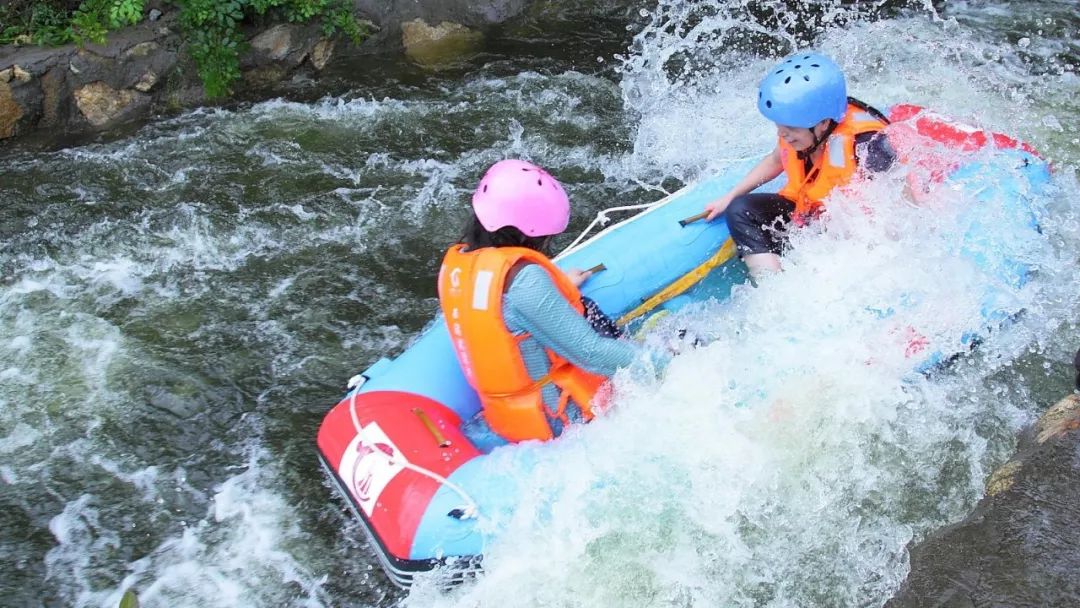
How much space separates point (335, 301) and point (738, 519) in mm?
2820

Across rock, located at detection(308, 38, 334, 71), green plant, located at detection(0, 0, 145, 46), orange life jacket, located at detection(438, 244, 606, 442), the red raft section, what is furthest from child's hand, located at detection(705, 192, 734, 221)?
green plant, located at detection(0, 0, 145, 46)

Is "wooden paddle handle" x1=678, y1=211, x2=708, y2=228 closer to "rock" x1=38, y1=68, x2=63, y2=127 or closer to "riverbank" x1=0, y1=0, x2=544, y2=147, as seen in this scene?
"riverbank" x1=0, y1=0, x2=544, y2=147

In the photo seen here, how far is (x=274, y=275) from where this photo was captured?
18.4 ft

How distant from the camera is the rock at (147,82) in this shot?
719cm

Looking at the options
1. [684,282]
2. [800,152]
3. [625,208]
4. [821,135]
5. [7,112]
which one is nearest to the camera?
[821,135]

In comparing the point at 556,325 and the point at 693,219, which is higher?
the point at 556,325

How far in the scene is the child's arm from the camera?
14.9ft

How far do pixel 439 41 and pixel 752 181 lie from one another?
4317mm

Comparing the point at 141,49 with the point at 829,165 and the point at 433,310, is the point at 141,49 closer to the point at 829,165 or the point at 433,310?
the point at 433,310

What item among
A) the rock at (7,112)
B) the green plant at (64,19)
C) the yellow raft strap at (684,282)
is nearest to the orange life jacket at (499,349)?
the yellow raft strap at (684,282)

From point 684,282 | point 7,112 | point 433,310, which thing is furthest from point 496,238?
point 7,112

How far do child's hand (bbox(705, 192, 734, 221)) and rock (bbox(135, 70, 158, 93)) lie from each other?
4792 mm

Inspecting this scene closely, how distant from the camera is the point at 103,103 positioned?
7109 mm

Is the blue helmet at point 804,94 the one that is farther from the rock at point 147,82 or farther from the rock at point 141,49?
the rock at point 141,49
